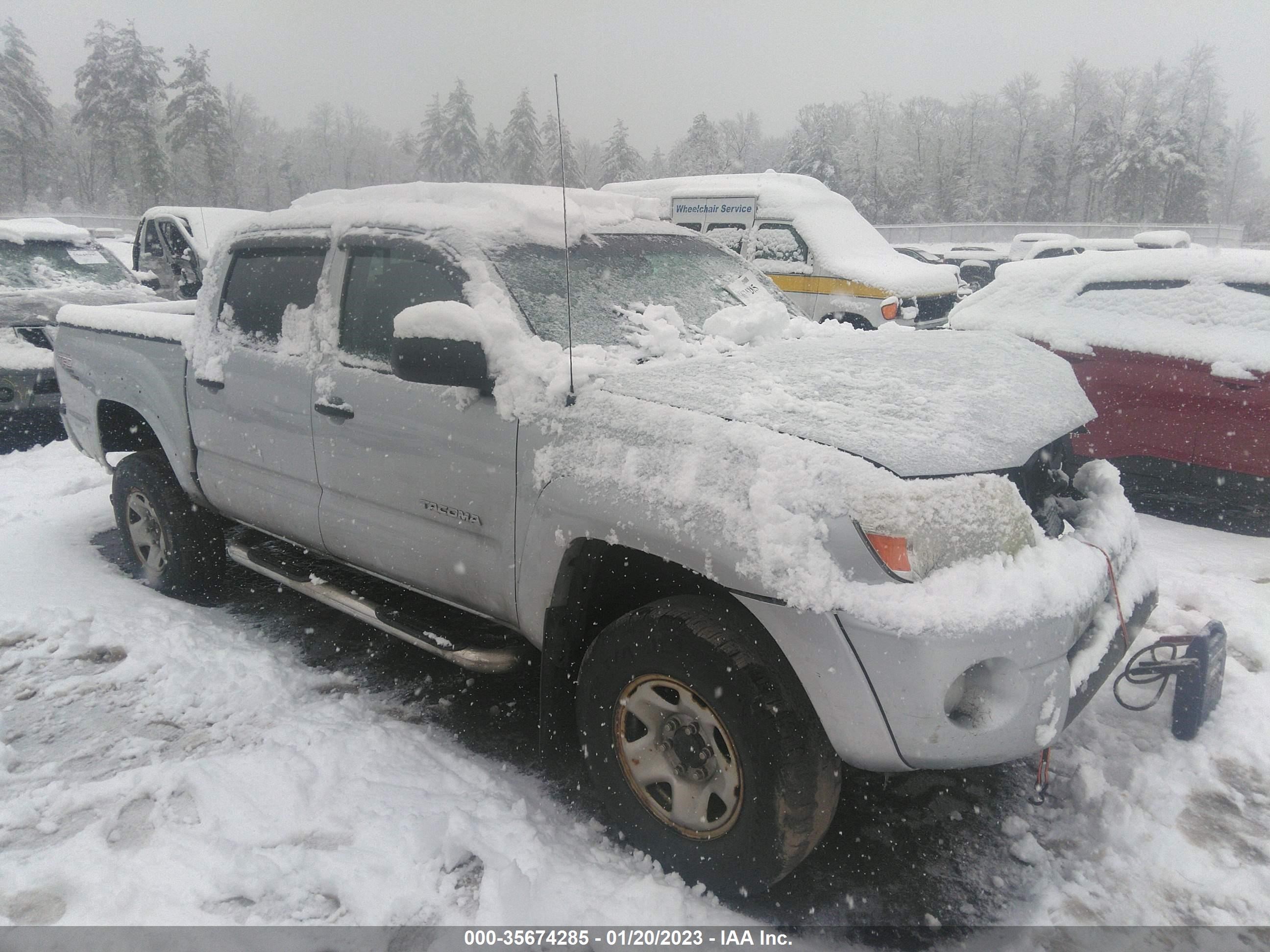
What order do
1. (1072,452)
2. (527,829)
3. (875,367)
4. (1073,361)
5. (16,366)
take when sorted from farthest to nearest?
(16,366) < (1073,361) < (1072,452) < (875,367) < (527,829)

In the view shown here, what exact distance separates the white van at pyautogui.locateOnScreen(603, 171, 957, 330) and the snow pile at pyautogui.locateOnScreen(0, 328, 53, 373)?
6.22 m

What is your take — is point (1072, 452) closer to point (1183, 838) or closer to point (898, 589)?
point (1183, 838)

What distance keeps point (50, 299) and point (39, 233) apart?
123 cm

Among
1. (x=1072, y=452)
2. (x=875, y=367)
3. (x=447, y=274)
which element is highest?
(x=447, y=274)

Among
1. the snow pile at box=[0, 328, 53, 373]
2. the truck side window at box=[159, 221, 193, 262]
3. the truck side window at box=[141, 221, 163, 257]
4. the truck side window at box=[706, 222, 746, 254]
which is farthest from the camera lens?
the truck side window at box=[141, 221, 163, 257]

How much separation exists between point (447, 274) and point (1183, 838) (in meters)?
2.99

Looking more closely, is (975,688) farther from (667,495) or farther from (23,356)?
(23,356)

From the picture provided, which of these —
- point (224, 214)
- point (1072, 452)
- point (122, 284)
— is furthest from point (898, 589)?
point (224, 214)

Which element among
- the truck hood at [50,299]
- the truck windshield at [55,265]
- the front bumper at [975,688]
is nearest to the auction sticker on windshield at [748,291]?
the front bumper at [975,688]

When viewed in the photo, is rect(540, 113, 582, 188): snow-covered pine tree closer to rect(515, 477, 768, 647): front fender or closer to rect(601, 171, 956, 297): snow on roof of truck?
rect(515, 477, 768, 647): front fender

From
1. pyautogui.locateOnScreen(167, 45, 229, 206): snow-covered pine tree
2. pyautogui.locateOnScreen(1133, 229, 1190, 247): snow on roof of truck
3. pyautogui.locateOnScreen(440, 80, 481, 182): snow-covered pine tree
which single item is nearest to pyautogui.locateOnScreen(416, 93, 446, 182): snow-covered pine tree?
pyautogui.locateOnScreen(440, 80, 481, 182): snow-covered pine tree

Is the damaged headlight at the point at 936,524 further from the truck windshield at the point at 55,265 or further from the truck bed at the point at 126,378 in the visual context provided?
the truck windshield at the point at 55,265

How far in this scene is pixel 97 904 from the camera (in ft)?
7.45

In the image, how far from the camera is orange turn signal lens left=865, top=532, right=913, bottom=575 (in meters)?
1.96
